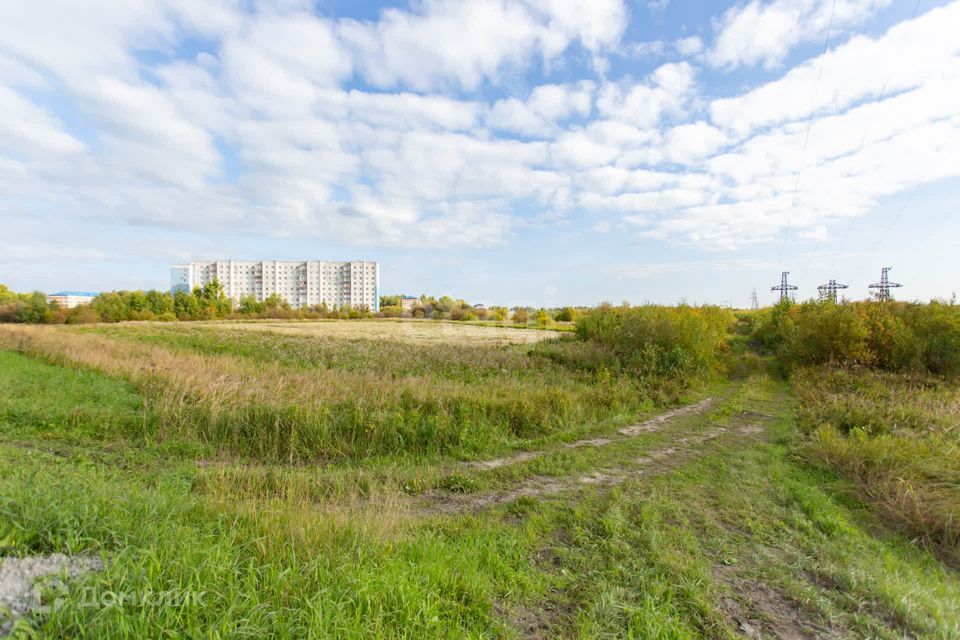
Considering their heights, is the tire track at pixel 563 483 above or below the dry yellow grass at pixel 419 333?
below

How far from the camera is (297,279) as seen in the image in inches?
5251

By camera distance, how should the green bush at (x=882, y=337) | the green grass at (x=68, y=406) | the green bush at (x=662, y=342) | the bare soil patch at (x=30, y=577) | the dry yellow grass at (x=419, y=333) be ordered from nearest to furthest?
the bare soil patch at (x=30, y=577) < the green grass at (x=68, y=406) < the green bush at (x=882, y=337) < the green bush at (x=662, y=342) < the dry yellow grass at (x=419, y=333)

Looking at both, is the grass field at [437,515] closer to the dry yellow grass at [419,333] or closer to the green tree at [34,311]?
the dry yellow grass at [419,333]

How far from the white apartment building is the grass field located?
121 meters

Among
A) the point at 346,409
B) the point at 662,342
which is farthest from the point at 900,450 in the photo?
the point at 662,342

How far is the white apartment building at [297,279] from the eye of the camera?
415ft

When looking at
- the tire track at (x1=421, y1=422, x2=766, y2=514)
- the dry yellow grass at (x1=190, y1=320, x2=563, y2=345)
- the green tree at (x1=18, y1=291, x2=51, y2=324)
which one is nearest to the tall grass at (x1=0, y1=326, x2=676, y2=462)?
the tire track at (x1=421, y1=422, x2=766, y2=514)

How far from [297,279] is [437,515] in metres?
143

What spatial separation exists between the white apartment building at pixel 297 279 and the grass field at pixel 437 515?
4750 inches

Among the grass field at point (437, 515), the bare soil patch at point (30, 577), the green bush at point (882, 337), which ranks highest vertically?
the green bush at point (882, 337)

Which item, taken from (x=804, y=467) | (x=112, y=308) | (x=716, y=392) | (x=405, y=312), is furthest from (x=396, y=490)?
(x=112, y=308)

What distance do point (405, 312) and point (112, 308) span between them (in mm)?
56464

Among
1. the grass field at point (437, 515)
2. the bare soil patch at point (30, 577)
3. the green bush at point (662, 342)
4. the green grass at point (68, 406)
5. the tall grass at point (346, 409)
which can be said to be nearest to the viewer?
the bare soil patch at point (30, 577)

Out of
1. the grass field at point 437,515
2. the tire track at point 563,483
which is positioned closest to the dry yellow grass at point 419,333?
the grass field at point 437,515
